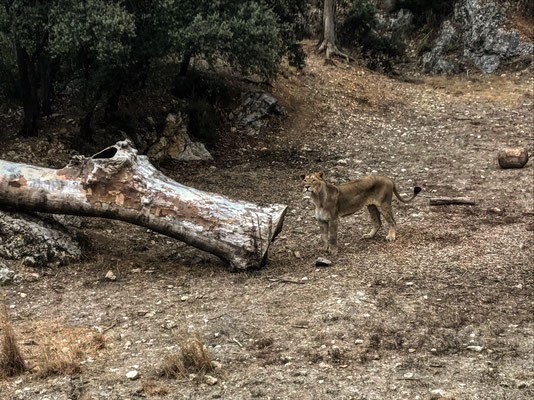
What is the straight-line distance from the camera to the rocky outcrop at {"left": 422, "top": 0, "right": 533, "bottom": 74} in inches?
978

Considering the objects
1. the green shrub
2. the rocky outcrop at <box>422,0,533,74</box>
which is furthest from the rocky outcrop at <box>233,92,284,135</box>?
the rocky outcrop at <box>422,0,533,74</box>

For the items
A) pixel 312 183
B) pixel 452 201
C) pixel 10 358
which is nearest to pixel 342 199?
pixel 312 183

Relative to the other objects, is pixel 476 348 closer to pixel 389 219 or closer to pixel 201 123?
pixel 389 219

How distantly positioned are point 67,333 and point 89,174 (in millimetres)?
2767

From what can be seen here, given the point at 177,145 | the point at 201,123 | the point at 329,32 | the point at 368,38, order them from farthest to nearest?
the point at 368,38
the point at 329,32
the point at 201,123
the point at 177,145

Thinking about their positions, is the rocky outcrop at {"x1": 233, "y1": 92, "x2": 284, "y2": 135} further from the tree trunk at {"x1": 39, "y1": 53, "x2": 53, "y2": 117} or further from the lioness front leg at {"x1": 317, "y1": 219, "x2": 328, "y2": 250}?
the lioness front leg at {"x1": 317, "y1": 219, "x2": 328, "y2": 250}

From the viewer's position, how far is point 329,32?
83.8 feet

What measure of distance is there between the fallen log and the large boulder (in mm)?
304

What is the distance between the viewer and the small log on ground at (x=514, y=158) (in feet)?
47.5

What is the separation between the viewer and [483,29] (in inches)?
1023

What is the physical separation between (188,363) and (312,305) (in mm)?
2163

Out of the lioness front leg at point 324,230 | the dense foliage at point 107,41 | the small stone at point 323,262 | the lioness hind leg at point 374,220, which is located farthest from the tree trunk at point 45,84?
the small stone at point 323,262

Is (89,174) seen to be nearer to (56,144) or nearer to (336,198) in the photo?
(336,198)

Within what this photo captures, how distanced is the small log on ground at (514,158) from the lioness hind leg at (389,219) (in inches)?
225
